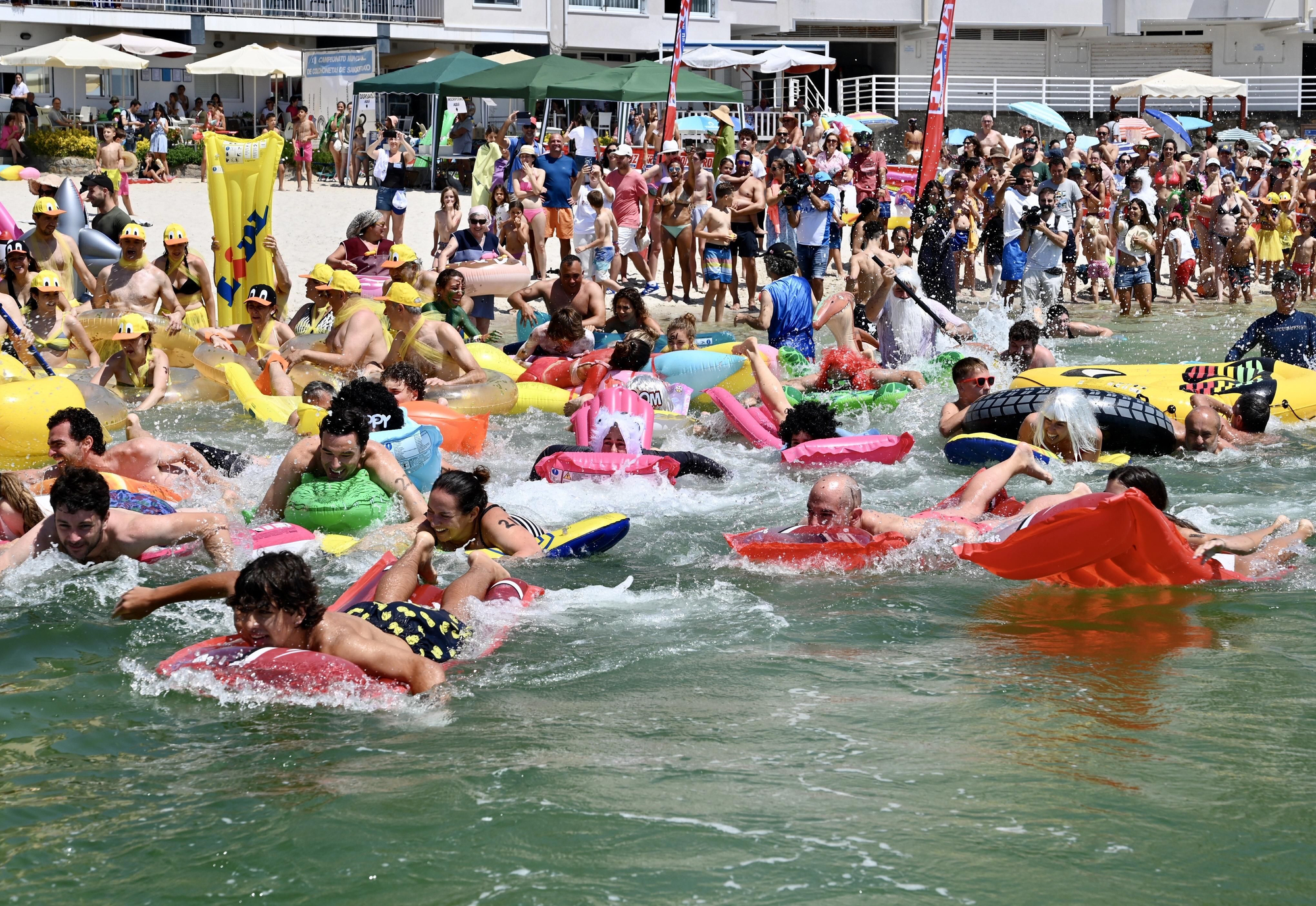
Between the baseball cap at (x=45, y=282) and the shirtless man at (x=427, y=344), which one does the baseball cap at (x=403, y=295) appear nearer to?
the shirtless man at (x=427, y=344)

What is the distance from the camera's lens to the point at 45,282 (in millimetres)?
10734

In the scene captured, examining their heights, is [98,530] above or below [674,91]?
below

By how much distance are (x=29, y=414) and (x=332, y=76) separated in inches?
885

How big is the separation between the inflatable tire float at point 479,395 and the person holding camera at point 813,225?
5.43 metres

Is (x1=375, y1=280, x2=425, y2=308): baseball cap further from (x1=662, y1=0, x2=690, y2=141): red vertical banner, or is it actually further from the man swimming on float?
(x1=662, y1=0, x2=690, y2=141): red vertical banner

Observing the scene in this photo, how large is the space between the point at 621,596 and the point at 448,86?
60.8 feet

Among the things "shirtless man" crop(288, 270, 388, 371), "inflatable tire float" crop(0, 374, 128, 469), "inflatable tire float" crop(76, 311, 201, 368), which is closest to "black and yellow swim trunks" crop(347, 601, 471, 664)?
"inflatable tire float" crop(0, 374, 128, 469)

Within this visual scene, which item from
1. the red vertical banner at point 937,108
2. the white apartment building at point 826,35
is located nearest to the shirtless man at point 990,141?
the red vertical banner at point 937,108

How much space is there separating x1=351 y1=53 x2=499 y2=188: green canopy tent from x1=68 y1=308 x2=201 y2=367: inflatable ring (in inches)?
535

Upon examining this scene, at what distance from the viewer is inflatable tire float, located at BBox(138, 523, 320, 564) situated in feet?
20.6

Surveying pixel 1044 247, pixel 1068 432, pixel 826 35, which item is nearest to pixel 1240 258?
pixel 1044 247

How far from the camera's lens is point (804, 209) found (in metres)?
14.8

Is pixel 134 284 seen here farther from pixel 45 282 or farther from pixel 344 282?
pixel 344 282

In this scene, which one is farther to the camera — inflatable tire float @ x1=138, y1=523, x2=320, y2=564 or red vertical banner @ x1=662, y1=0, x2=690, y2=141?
red vertical banner @ x1=662, y1=0, x2=690, y2=141
